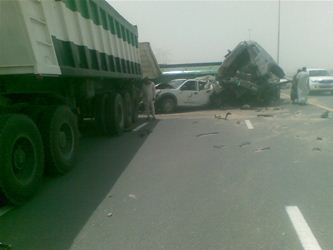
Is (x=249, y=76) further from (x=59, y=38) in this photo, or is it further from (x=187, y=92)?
(x=59, y=38)

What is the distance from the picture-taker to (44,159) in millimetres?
7008

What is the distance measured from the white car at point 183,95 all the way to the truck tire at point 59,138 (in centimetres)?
1191

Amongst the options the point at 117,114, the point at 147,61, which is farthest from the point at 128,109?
the point at 147,61

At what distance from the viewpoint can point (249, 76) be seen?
21.5 meters

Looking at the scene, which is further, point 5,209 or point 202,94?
point 202,94

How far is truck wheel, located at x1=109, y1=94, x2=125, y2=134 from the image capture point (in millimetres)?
12227

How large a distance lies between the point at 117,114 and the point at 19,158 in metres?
6.65

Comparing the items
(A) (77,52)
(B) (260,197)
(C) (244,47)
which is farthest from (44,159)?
(C) (244,47)

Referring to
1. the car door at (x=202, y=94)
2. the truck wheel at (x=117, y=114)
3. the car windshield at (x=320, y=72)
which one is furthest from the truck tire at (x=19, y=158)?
the car windshield at (x=320, y=72)

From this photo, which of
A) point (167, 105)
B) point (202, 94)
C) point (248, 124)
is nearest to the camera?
point (248, 124)

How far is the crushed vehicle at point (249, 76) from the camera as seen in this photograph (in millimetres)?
21250

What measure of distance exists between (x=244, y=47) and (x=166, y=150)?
13197 millimetres

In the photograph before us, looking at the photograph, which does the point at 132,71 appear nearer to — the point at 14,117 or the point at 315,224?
the point at 14,117

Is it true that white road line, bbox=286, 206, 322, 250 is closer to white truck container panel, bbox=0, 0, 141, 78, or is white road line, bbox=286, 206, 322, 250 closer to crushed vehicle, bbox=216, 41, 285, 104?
white truck container panel, bbox=0, 0, 141, 78
